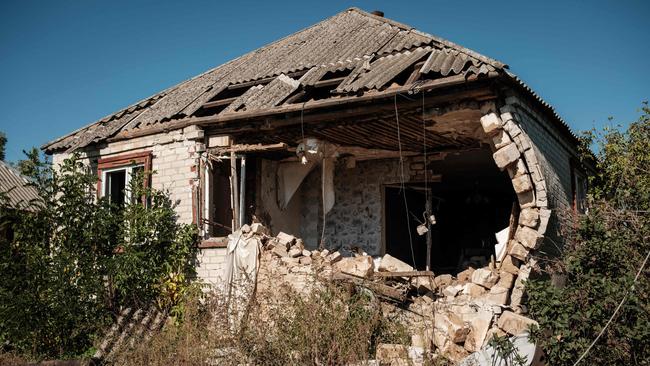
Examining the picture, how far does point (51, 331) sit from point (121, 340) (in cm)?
147

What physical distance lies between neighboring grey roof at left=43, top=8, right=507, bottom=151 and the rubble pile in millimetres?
2632

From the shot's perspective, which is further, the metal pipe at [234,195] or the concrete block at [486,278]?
the metal pipe at [234,195]

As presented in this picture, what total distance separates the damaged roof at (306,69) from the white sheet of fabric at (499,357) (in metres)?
3.43

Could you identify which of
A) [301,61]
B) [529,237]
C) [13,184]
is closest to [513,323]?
[529,237]

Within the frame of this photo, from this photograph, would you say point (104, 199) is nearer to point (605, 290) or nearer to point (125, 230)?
point (125, 230)

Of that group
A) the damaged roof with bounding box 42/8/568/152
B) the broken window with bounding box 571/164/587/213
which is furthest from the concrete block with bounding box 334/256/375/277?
the broken window with bounding box 571/164/587/213

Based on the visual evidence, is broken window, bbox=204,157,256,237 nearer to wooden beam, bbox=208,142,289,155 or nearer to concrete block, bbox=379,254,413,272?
wooden beam, bbox=208,142,289,155

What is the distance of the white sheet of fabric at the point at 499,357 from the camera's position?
6.05 m

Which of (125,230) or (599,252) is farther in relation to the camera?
(125,230)

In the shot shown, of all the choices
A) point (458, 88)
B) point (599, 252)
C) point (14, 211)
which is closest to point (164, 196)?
point (14, 211)

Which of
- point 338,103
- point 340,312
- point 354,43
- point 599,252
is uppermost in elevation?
point 354,43

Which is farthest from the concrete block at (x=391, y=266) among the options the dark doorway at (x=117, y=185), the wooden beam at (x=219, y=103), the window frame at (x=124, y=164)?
the dark doorway at (x=117, y=185)

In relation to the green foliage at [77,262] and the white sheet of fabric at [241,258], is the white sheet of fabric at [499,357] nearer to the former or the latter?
the white sheet of fabric at [241,258]

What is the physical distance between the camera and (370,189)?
38.3ft
